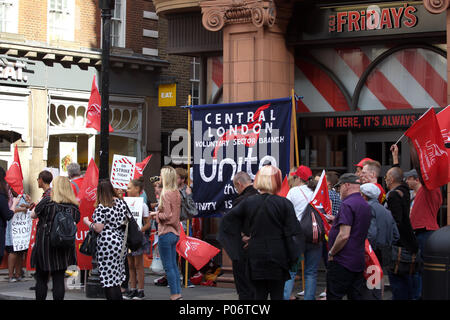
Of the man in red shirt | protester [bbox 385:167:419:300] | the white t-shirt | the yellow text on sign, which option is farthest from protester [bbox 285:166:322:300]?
the yellow text on sign

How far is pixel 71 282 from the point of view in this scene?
1373cm

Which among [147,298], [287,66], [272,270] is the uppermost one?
[287,66]

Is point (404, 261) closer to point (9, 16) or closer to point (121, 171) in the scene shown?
point (121, 171)

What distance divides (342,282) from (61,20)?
1563 cm

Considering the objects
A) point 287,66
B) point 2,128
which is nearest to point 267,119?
point 287,66

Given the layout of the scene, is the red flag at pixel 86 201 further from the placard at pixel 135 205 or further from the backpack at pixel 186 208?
the backpack at pixel 186 208

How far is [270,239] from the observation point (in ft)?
27.2

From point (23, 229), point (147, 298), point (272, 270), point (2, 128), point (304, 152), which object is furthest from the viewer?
point (2, 128)

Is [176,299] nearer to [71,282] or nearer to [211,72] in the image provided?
[71,282]

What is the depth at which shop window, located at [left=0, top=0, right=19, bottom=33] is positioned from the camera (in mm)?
21422

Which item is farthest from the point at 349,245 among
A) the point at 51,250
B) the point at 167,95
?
the point at 167,95

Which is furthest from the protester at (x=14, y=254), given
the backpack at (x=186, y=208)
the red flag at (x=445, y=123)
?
the red flag at (x=445, y=123)

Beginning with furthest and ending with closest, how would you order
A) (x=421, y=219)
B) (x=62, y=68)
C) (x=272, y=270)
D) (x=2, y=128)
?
(x=62, y=68), (x=2, y=128), (x=421, y=219), (x=272, y=270)

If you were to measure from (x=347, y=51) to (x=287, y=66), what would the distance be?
1.07 metres
